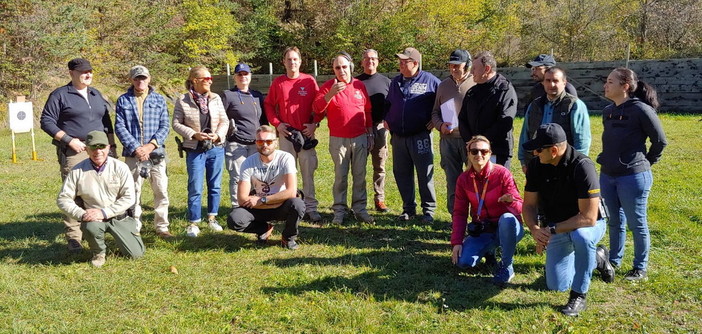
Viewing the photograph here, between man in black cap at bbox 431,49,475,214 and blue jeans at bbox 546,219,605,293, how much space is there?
186 centimetres

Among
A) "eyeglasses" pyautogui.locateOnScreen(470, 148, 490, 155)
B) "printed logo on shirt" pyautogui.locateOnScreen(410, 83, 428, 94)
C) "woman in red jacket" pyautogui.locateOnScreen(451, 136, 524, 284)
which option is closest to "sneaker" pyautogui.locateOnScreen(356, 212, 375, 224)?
"printed logo on shirt" pyautogui.locateOnScreen(410, 83, 428, 94)

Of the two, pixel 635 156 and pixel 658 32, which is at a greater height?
pixel 658 32

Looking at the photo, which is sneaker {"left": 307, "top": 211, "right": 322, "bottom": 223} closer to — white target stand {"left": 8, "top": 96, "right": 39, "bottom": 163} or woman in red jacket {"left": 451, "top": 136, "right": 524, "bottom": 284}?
woman in red jacket {"left": 451, "top": 136, "right": 524, "bottom": 284}

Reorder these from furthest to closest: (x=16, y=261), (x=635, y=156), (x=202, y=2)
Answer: (x=202, y=2), (x=16, y=261), (x=635, y=156)

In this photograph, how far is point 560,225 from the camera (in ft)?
13.5

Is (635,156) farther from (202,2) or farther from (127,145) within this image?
(202,2)

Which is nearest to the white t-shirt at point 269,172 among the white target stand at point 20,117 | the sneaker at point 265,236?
the sneaker at point 265,236

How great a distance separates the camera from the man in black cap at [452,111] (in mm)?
5871

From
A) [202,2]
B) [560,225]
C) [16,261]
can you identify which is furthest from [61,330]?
[202,2]

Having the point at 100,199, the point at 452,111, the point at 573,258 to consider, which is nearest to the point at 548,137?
the point at 573,258

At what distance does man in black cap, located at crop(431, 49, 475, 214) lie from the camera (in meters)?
5.87

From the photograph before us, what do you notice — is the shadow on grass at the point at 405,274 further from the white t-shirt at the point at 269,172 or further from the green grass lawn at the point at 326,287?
the white t-shirt at the point at 269,172

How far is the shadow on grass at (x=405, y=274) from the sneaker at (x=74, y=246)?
1950 millimetres

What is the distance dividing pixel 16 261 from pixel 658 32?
23.8 metres
